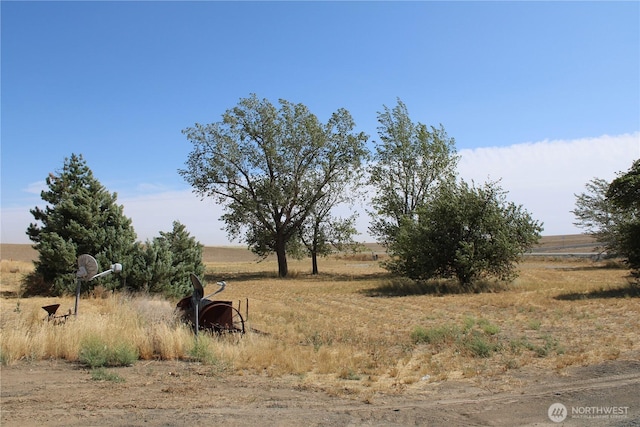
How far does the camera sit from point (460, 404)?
628 cm

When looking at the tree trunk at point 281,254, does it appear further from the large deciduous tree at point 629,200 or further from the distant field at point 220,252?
the large deciduous tree at point 629,200

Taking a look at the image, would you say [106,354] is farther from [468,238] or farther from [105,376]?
[468,238]

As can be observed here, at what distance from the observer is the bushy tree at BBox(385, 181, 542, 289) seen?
24.4 m

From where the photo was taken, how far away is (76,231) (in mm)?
18422

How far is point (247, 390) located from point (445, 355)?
13.7 feet

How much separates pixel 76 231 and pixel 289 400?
1494 cm

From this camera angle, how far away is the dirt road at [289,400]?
564 centimetres

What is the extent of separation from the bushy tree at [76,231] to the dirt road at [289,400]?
1059cm

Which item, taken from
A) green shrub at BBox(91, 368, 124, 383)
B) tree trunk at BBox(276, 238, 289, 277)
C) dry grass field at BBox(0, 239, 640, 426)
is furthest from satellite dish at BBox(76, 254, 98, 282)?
tree trunk at BBox(276, 238, 289, 277)

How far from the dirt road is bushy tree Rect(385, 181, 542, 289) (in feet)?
54.9

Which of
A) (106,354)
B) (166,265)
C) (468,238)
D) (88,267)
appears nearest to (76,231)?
(166,265)

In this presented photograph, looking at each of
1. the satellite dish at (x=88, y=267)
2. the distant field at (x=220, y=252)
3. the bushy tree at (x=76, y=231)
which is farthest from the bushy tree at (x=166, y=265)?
the distant field at (x=220, y=252)

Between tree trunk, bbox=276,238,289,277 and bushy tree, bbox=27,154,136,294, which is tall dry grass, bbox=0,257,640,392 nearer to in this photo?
bushy tree, bbox=27,154,136,294

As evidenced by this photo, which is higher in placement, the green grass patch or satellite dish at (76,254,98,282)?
satellite dish at (76,254,98,282)
